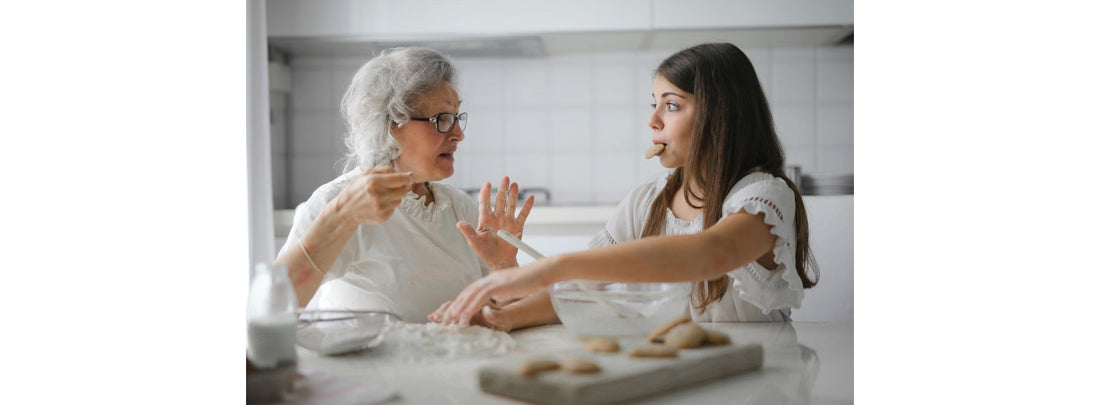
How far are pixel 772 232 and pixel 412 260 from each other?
0.42 meters

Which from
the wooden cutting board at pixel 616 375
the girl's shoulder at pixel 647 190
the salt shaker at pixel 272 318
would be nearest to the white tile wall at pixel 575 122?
the girl's shoulder at pixel 647 190

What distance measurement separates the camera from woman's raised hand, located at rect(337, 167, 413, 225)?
0.88 meters

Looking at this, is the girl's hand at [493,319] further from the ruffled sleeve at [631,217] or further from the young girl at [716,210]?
the ruffled sleeve at [631,217]

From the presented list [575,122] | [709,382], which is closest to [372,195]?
[575,122]

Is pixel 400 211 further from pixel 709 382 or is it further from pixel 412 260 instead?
pixel 709 382

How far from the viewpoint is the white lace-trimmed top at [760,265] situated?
0.84 m

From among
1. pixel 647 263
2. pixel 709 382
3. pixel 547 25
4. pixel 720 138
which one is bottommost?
pixel 709 382

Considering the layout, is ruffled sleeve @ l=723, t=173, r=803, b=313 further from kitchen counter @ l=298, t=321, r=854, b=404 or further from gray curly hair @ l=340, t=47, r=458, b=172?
gray curly hair @ l=340, t=47, r=458, b=172

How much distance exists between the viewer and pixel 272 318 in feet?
2.63

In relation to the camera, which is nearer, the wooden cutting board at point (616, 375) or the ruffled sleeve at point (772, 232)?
the wooden cutting board at point (616, 375)

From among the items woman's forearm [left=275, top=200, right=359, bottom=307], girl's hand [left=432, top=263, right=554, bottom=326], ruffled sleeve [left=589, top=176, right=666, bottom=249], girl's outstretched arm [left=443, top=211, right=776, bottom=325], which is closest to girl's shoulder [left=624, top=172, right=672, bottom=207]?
ruffled sleeve [left=589, top=176, right=666, bottom=249]

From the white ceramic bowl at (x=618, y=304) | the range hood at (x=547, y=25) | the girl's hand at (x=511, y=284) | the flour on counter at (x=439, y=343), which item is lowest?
the flour on counter at (x=439, y=343)

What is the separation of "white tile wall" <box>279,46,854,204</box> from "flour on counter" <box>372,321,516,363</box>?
18 cm
